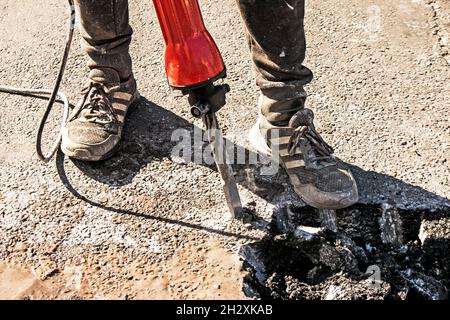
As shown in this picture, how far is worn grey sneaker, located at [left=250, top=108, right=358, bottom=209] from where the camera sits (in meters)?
2.57

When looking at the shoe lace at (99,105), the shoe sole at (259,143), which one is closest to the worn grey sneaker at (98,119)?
the shoe lace at (99,105)

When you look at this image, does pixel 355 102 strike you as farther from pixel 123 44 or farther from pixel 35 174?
pixel 35 174

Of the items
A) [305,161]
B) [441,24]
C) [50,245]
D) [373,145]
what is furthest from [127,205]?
[441,24]

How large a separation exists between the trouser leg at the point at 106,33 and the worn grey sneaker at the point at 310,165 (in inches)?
26.4

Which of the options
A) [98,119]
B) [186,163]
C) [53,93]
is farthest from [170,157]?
[53,93]

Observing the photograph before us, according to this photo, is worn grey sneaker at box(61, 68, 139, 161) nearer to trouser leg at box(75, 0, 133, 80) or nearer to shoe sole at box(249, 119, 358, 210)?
trouser leg at box(75, 0, 133, 80)

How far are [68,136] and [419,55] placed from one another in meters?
1.70

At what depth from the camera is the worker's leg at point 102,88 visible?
272cm

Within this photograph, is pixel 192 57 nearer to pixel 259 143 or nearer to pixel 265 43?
pixel 265 43

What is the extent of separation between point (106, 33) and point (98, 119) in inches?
14.4

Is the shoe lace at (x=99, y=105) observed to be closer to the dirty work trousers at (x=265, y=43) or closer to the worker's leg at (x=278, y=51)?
the dirty work trousers at (x=265, y=43)

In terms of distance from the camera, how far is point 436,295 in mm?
2318

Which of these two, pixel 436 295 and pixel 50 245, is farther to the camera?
pixel 50 245

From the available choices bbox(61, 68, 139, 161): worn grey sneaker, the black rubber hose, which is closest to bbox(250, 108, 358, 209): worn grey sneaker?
bbox(61, 68, 139, 161): worn grey sneaker
